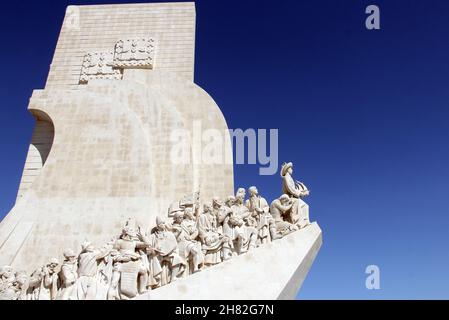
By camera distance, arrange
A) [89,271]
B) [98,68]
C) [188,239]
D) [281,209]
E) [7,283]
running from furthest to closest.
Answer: [98,68] → [281,209] → [7,283] → [188,239] → [89,271]

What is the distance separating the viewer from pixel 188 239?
21.7 ft

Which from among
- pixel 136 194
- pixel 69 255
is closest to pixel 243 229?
pixel 136 194

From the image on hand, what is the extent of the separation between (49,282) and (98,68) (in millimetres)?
6653

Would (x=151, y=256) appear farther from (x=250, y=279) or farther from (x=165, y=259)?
(x=250, y=279)

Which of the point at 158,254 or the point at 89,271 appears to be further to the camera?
the point at 158,254

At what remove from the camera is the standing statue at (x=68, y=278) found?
232 inches

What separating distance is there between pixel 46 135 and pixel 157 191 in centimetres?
377

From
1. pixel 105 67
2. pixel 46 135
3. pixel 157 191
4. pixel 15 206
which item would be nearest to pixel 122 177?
pixel 157 191

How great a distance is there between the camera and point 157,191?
8.73 metres

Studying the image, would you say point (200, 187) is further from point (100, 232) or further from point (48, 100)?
point (48, 100)

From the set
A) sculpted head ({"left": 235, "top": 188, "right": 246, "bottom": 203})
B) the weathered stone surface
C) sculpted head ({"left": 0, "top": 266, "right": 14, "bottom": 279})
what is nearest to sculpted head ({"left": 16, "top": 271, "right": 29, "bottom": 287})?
sculpted head ({"left": 0, "top": 266, "right": 14, "bottom": 279})

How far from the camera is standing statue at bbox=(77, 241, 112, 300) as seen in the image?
5859 mm

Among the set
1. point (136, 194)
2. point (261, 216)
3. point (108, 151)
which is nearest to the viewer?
point (261, 216)

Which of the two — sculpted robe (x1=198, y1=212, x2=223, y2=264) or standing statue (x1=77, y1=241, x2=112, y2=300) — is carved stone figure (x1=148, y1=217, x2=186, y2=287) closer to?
sculpted robe (x1=198, y1=212, x2=223, y2=264)
